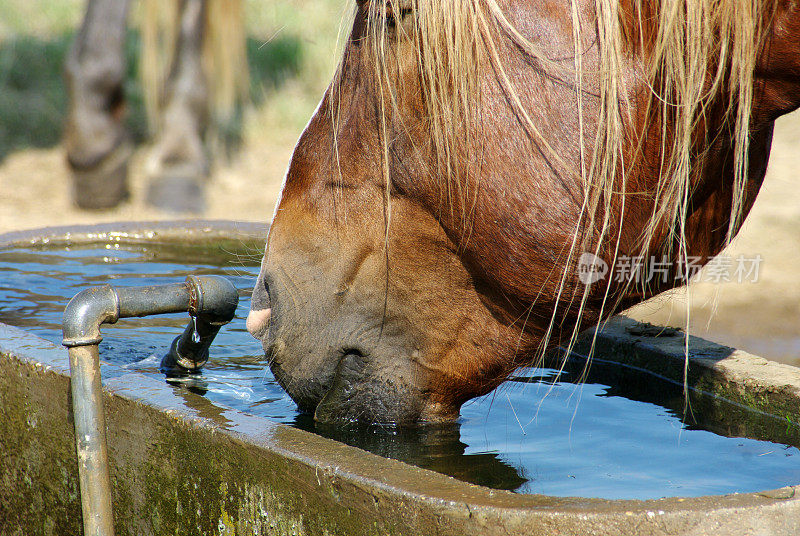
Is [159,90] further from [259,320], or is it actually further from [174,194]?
[259,320]

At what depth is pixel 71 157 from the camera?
7.04m

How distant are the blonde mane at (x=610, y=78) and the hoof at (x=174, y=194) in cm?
622

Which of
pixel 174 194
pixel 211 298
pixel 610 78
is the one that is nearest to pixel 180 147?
pixel 174 194

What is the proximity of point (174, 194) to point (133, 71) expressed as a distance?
3.38 metres

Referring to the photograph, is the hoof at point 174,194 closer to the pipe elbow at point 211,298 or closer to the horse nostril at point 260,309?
the pipe elbow at point 211,298

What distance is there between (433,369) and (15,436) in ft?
2.84

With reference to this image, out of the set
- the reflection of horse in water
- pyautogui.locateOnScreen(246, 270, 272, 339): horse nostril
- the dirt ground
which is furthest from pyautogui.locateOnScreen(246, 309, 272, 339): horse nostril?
the reflection of horse in water

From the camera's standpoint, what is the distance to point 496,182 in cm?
134

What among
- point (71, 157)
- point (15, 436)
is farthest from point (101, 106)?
point (15, 436)

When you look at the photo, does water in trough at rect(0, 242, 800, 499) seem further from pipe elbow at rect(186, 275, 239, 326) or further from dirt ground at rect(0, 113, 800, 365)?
dirt ground at rect(0, 113, 800, 365)

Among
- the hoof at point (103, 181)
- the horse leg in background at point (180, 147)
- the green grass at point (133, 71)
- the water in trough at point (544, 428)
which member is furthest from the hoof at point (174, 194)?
the water in trough at point (544, 428)

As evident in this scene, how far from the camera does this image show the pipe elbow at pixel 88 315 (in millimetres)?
1444

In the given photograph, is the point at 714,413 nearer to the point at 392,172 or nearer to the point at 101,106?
the point at 392,172

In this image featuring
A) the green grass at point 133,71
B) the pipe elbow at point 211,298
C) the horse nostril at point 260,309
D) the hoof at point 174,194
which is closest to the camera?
the horse nostril at point 260,309
